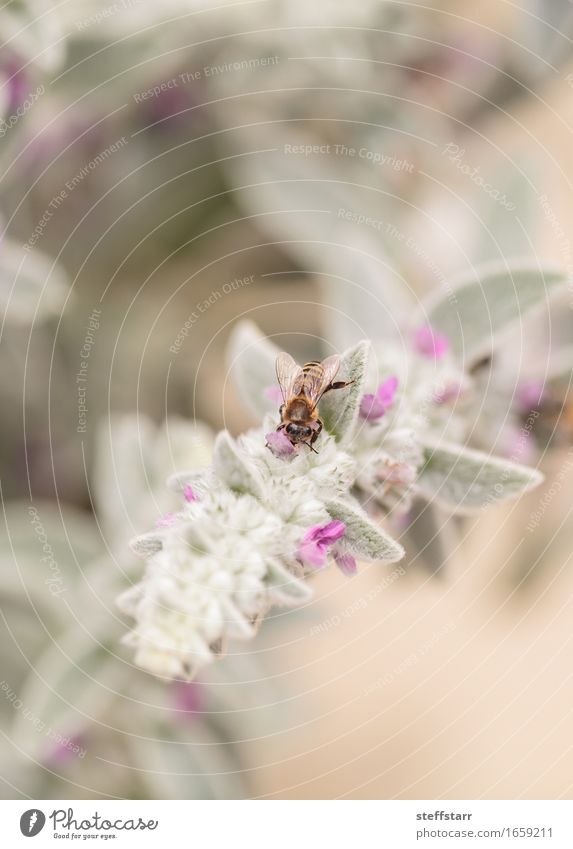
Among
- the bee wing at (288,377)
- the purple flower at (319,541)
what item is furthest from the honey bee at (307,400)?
the purple flower at (319,541)

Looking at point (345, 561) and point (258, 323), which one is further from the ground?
point (258, 323)

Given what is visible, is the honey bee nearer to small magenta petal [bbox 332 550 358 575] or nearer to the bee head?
the bee head

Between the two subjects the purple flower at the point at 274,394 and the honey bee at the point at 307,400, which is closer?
the honey bee at the point at 307,400

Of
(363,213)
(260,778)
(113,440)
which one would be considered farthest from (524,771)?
(363,213)

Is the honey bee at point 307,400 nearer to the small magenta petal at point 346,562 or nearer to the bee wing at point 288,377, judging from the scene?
the bee wing at point 288,377

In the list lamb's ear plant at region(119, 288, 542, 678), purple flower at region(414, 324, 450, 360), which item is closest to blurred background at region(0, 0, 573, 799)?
purple flower at region(414, 324, 450, 360)

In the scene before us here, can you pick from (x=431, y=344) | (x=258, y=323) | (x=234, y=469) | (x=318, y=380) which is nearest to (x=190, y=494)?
(x=234, y=469)

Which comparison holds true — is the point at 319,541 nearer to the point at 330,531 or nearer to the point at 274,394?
the point at 330,531
